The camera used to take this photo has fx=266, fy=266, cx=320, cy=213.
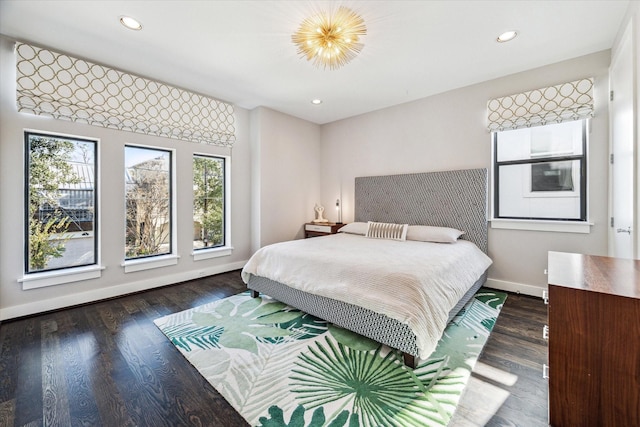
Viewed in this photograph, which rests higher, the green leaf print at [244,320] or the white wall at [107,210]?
the white wall at [107,210]

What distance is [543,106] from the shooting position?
299cm

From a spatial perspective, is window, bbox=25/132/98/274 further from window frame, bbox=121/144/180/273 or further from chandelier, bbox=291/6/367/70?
chandelier, bbox=291/6/367/70

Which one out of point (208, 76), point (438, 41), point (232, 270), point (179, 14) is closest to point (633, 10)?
point (438, 41)

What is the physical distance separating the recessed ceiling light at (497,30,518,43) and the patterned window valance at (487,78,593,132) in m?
0.85

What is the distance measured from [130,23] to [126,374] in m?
2.82

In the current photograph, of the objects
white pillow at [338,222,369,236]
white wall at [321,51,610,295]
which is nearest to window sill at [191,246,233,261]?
white pillow at [338,222,369,236]

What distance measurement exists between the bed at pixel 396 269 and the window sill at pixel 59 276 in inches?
68.9

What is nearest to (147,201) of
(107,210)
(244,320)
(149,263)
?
(107,210)

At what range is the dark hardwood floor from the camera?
1448mm

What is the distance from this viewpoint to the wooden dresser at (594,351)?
0.92 m

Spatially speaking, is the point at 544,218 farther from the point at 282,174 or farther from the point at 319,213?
the point at 282,174

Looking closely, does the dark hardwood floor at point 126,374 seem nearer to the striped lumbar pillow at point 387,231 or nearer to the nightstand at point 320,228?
the striped lumbar pillow at point 387,231

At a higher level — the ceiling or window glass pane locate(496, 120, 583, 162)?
the ceiling

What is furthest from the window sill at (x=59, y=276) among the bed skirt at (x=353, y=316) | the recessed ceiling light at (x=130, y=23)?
the recessed ceiling light at (x=130, y=23)
